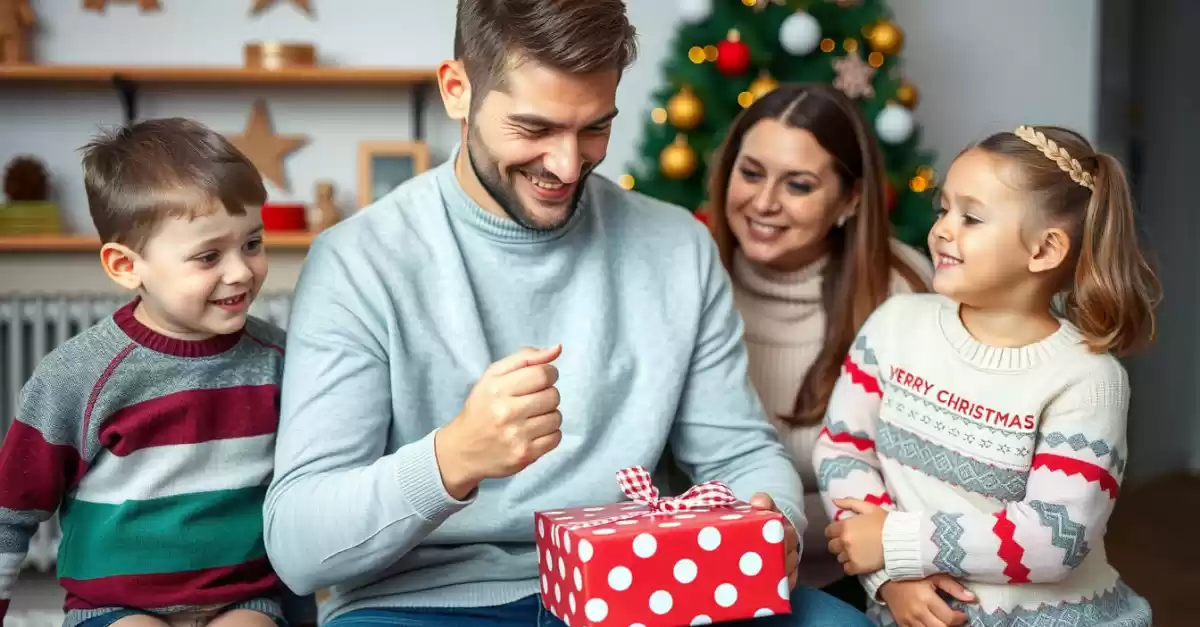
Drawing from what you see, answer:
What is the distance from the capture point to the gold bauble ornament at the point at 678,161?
10.2 ft

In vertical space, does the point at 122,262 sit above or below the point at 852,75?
below

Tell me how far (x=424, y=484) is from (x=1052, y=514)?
0.82 meters

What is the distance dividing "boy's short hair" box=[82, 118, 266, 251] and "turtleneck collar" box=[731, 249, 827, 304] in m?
1.02

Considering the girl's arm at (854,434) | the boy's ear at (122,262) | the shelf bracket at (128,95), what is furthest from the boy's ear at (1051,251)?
the shelf bracket at (128,95)

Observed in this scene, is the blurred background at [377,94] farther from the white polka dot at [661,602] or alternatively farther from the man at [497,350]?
the white polka dot at [661,602]

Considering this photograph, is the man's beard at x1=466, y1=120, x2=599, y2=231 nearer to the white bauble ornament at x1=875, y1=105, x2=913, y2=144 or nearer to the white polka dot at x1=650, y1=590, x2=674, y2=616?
the white polka dot at x1=650, y1=590, x2=674, y2=616

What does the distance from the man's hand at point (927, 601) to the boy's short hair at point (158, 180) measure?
41.8 inches

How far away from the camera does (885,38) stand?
3.22 m

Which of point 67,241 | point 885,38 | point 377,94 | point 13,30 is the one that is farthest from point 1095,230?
point 13,30

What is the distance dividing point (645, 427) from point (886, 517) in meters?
0.36

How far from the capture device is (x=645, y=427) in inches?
65.0

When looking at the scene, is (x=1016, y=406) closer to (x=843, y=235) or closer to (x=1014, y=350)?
(x=1014, y=350)

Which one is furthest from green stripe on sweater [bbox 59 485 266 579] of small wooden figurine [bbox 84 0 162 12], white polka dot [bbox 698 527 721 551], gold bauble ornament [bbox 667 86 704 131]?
small wooden figurine [bbox 84 0 162 12]

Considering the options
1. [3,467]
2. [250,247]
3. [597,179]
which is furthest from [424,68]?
[3,467]
